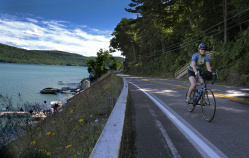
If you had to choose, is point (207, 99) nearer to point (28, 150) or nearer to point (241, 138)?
point (241, 138)

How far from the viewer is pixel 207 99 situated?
4477mm

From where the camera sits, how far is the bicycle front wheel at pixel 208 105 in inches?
165

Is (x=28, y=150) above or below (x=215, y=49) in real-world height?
below

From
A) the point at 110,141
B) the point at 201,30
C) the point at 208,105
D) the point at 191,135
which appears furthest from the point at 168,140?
the point at 201,30

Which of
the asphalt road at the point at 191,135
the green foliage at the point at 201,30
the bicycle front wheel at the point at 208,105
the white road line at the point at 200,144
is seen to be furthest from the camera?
the green foliage at the point at 201,30

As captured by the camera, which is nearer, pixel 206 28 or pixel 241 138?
pixel 241 138

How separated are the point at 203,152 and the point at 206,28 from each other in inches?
897

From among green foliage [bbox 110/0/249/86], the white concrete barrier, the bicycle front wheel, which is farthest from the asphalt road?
green foliage [bbox 110/0/249/86]

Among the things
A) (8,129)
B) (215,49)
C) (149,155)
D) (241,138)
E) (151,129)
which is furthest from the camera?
(215,49)

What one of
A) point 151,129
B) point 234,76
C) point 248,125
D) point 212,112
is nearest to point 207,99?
point 212,112

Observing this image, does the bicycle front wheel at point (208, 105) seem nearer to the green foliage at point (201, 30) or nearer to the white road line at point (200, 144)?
the white road line at point (200, 144)

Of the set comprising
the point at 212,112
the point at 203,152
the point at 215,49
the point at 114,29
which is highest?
the point at 114,29

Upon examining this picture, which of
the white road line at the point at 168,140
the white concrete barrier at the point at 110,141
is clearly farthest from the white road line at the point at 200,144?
the white concrete barrier at the point at 110,141

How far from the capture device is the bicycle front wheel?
418 centimetres
